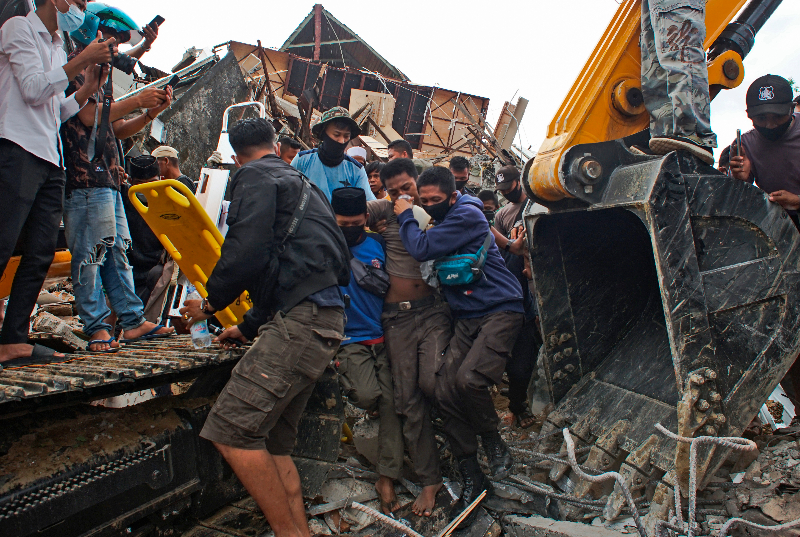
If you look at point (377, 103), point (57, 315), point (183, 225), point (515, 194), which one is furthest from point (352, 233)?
point (377, 103)

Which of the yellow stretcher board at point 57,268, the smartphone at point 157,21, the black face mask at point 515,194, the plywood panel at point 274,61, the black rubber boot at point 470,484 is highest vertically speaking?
the plywood panel at point 274,61

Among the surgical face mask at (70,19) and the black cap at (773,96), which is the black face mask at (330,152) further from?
the black cap at (773,96)

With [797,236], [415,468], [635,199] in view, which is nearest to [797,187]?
[797,236]

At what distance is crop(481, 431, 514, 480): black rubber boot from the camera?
3.06 m

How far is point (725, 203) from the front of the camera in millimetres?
2619

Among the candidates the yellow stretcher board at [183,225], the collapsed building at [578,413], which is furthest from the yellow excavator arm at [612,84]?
the yellow stretcher board at [183,225]

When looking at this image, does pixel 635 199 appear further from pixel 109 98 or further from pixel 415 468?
pixel 109 98

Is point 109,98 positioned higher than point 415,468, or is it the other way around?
point 109,98

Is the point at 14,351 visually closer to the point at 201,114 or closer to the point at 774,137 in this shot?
the point at 774,137

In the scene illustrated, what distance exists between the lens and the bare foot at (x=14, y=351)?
2299mm

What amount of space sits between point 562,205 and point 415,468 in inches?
71.0

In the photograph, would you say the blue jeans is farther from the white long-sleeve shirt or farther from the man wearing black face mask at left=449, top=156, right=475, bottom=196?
the man wearing black face mask at left=449, top=156, right=475, bottom=196

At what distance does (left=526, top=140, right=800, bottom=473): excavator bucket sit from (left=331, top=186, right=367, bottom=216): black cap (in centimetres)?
114

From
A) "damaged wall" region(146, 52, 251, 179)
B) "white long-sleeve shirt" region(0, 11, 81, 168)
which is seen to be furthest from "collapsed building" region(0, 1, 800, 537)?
"damaged wall" region(146, 52, 251, 179)
